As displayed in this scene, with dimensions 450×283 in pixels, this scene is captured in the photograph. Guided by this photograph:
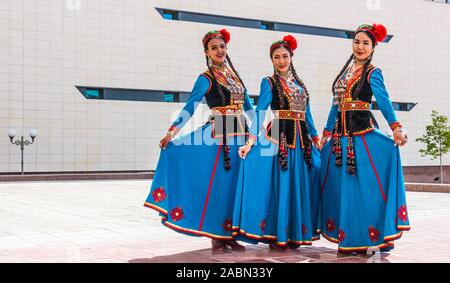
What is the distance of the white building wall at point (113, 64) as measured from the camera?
23703 millimetres

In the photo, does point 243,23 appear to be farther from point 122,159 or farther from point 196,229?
point 196,229

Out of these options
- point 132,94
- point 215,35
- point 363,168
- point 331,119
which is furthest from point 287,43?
point 132,94

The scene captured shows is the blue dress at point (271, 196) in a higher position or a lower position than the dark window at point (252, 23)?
lower

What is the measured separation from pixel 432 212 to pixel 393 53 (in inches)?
1014

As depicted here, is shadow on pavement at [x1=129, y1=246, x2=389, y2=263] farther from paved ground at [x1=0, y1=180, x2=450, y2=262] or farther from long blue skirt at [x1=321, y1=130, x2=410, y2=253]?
long blue skirt at [x1=321, y1=130, x2=410, y2=253]

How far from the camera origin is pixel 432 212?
926 centimetres

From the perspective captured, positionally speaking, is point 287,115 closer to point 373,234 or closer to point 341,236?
point 341,236

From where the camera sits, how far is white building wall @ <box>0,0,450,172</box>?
23.7 m

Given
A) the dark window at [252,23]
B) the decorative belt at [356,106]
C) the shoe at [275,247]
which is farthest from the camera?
the dark window at [252,23]

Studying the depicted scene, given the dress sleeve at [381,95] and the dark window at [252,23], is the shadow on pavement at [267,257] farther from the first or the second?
the dark window at [252,23]

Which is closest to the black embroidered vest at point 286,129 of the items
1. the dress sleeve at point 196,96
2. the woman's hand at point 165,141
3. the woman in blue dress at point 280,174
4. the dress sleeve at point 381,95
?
the woman in blue dress at point 280,174

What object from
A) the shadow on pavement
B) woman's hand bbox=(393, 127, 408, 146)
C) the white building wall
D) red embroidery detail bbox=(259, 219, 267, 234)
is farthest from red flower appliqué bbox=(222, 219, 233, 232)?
the white building wall

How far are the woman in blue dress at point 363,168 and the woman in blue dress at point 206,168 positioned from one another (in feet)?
3.22
